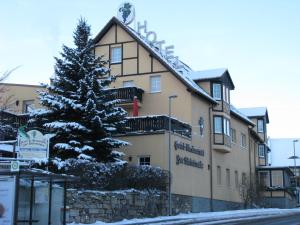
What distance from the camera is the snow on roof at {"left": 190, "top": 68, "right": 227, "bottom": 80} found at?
47062mm

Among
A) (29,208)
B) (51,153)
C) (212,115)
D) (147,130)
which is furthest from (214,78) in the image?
(29,208)

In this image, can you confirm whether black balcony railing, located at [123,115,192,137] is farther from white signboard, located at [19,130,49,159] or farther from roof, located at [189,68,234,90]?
white signboard, located at [19,130,49,159]

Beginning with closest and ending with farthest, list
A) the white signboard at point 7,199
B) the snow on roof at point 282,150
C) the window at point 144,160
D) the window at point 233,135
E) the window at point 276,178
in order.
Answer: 1. the white signboard at point 7,199
2. the window at point 144,160
3. the window at point 233,135
4. the window at point 276,178
5. the snow on roof at point 282,150

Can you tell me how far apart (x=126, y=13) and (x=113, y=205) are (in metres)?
22.9

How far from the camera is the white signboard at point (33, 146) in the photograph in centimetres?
2172

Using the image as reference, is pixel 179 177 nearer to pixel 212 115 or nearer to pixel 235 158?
pixel 212 115

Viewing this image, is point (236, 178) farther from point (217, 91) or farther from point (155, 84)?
point (155, 84)

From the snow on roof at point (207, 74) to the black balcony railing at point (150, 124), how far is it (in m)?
9.69

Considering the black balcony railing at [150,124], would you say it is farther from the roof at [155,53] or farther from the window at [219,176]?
the window at [219,176]

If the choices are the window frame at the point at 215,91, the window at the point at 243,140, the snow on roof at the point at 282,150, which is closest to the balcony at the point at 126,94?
the window frame at the point at 215,91

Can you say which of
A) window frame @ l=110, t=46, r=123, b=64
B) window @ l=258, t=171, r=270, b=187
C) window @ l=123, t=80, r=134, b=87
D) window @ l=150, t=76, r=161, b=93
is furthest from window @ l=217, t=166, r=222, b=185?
window @ l=258, t=171, r=270, b=187

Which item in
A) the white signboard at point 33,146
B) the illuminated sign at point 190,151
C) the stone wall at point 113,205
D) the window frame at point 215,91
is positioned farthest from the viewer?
the window frame at point 215,91

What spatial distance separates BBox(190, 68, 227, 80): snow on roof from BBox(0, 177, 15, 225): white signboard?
33.2 meters

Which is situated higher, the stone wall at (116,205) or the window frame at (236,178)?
the window frame at (236,178)
